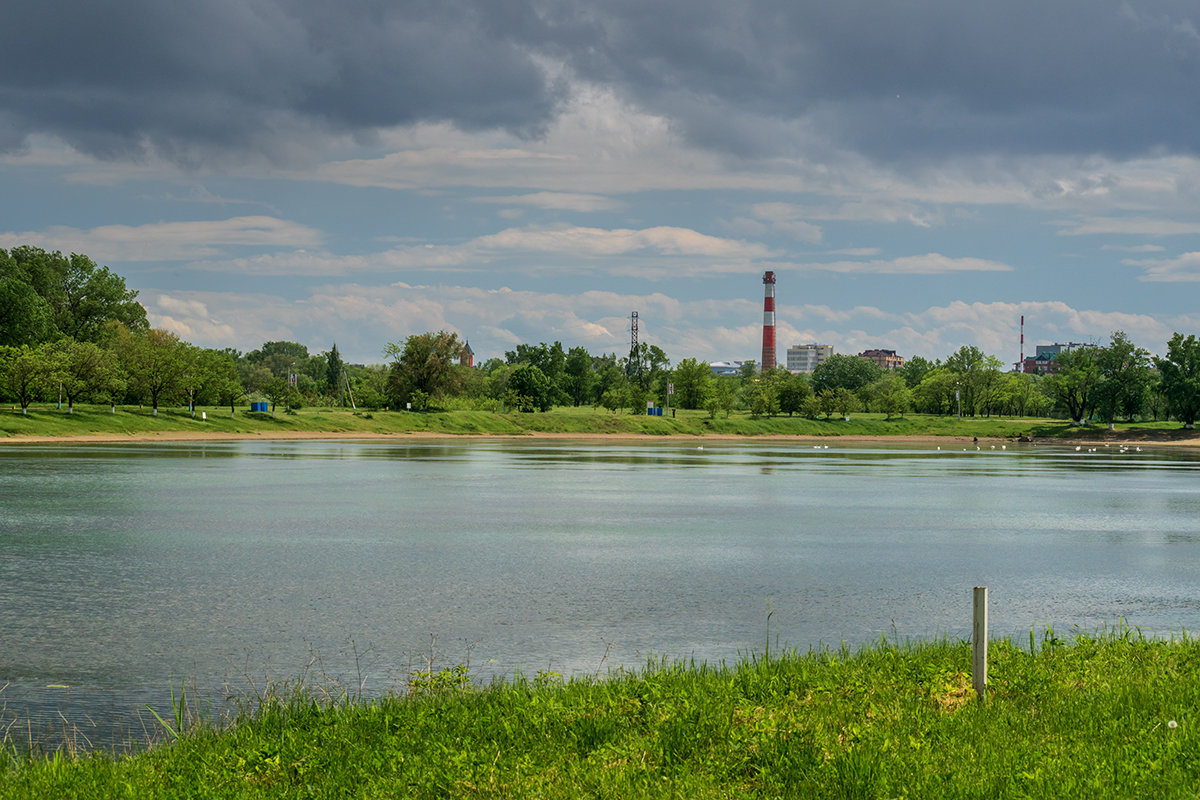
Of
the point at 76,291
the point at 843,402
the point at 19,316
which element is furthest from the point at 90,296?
the point at 843,402

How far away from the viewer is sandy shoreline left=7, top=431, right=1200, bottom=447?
88.9 m

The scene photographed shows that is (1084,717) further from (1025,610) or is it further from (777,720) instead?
(1025,610)

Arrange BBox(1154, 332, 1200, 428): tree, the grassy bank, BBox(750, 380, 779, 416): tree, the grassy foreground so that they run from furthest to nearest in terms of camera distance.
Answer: BBox(750, 380, 779, 416): tree < BBox(1154, 332, 1200, 428): tree < the grassy bank < the grassy foreground

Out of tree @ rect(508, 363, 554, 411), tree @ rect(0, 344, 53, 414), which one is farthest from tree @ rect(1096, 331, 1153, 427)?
tree @ rect(0, 344, 53, 414)

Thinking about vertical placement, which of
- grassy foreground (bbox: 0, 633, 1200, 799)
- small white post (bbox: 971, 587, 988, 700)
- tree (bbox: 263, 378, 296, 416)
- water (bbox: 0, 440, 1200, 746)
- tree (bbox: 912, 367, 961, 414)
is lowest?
water (bbox: 0, 440, 1200, 746)

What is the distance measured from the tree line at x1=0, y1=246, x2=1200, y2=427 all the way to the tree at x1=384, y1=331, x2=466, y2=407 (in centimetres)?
17

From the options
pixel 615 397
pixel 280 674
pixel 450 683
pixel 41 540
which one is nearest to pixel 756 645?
pixel 450 683

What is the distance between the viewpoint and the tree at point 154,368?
107m

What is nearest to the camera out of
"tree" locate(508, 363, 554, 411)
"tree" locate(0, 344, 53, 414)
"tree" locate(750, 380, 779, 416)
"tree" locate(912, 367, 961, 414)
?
Result: "tree" locate(0, 344, 53, 414)

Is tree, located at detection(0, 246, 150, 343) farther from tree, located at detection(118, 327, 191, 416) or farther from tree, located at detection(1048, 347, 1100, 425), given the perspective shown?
tree, located at detection(1048, 347, 1100, 425)

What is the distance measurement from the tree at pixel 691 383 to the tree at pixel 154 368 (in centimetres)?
7586

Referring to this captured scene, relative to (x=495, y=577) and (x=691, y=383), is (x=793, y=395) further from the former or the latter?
(x=495, y=577)

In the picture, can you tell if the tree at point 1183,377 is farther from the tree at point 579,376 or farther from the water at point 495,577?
the water at point 495,577

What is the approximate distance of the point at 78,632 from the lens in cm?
1462
